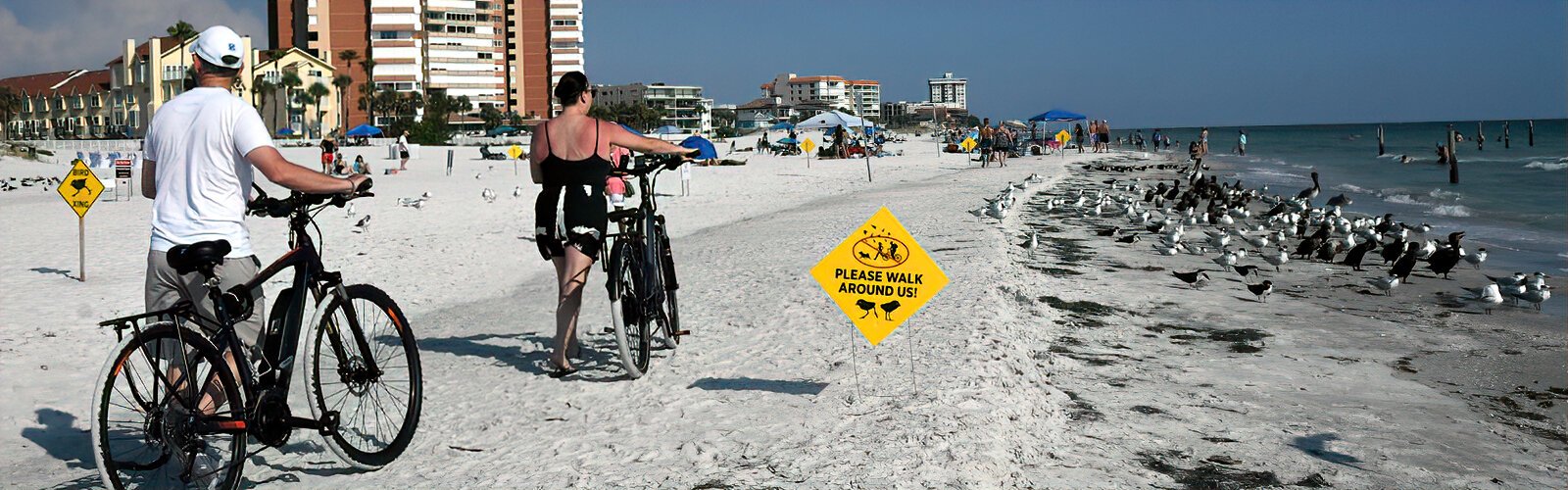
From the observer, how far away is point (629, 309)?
5863mm

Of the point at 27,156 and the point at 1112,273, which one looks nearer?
the point at 1112,273

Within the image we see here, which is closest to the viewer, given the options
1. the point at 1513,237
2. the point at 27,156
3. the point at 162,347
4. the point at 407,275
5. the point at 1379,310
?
the point at 162,347

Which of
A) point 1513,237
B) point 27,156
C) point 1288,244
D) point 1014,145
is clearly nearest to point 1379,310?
point 1288,244

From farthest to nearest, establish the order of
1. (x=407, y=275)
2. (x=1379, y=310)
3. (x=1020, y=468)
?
(x=407, y=275) < (x=1379, y=310) < (x=1020, y=468)

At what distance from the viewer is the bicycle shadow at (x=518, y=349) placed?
261 inches

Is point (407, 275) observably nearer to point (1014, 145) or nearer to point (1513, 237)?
point (1513, 237)

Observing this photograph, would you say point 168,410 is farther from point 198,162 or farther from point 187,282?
point 198,162

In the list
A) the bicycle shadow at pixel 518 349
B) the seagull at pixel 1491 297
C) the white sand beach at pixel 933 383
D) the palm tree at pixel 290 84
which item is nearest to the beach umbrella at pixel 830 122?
the white sand beach at pixel 933 383

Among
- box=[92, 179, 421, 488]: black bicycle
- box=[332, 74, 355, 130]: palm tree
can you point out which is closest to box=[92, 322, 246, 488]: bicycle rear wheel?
box=[92, 179, 421, 488]: black bicycle

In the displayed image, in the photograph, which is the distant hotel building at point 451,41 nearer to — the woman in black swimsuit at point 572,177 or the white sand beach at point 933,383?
the white sand beach at point 933,383

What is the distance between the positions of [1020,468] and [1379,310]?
6674 mm

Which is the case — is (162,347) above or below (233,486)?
above

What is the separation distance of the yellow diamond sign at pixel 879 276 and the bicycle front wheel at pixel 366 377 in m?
2.06

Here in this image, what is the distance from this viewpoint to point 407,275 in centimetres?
1124
